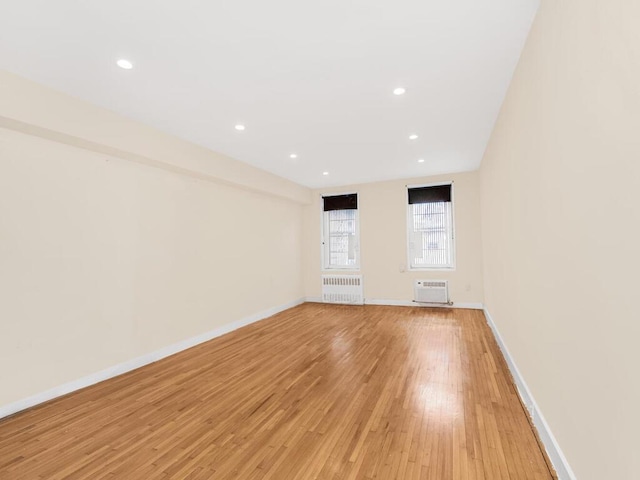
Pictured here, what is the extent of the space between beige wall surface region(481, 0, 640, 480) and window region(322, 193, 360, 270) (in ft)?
16.5

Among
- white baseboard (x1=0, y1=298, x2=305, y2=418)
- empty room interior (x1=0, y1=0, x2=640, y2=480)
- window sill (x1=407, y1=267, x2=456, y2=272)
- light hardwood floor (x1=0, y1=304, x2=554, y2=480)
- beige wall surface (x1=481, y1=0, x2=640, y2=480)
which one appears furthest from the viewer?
window sill (x1=407, y1=267, x2=456, y2=272)

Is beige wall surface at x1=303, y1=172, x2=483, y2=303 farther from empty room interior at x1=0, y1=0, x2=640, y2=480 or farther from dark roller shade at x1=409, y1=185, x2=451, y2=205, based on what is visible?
empty room interior at x1=0, y1=0, x2=640, y2=480

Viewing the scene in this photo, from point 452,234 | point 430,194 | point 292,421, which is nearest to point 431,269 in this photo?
point 452,234

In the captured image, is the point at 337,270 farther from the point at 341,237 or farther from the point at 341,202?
the point at 341,202

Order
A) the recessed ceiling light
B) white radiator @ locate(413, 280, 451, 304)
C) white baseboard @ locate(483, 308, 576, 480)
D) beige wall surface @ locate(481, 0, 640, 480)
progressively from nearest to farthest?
beige wall surface @ locate(481, 0, 640, 480), white baseboard @ locate(483, 308, 576, 480), the recessed ceiling light, white radiator @ locate(413, 280, 451, 304)

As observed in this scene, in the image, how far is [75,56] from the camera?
229 cm

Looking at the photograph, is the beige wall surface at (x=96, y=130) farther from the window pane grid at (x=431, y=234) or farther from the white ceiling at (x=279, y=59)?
the window pane grid at (x=431, y=234)

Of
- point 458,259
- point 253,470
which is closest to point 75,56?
point 253,470

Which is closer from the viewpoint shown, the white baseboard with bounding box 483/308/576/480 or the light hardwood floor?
the white baseboard with bounding box 483/308/576/480

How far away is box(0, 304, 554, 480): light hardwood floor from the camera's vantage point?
1844 millimetres

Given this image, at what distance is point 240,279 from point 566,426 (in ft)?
15.2

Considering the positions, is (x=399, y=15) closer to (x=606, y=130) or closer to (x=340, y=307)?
(x=606, y=130)

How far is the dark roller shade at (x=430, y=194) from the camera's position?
6.52 meters

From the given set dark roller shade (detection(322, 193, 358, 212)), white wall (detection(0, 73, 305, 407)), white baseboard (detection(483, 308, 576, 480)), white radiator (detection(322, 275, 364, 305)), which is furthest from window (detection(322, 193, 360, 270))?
white baseboard (detection(483, 308, 576, 480))
